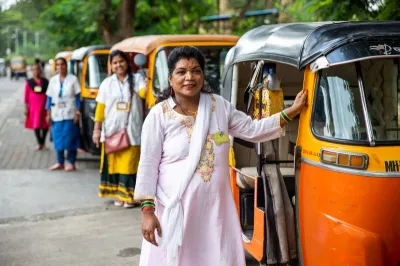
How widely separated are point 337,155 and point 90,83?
26.1ft

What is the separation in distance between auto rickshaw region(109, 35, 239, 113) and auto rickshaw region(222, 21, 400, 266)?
3718 millimetres

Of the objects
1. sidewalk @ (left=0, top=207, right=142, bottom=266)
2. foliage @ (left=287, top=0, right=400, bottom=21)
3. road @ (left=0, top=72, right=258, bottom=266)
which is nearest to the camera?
sidewalk @ (left=0, top=207, right=142, bottom=266)

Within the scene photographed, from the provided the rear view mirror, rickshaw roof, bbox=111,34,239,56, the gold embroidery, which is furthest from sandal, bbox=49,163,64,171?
the gold embroidery

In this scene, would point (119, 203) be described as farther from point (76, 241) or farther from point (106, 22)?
point (106, 22)

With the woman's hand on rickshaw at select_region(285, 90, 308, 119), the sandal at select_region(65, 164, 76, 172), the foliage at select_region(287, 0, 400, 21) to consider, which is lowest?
the sandal at select_region(65, 164, 76, 172)

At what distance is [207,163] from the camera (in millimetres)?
3570

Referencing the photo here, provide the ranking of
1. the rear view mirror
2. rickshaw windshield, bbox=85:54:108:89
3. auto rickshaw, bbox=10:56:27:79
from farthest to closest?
1. auto rickshaw, bbox=10:56:27:79
2. rickshaw windshield, bbox=85:54:108:89
3. the rear view mirror

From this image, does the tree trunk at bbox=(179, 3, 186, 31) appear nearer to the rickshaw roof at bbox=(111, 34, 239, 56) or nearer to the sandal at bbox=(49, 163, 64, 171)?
the sandal at bbox=(49, 163, 64, 171)

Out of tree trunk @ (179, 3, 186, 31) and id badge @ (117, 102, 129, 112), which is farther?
tree trunk @ (179, 3, 186, 31)

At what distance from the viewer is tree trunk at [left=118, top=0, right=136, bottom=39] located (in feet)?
52.4

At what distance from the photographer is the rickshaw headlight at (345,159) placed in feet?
11.9

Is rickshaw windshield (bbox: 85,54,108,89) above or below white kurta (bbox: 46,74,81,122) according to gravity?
above

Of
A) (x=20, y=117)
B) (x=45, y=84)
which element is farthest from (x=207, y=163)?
(x=20, y=117)

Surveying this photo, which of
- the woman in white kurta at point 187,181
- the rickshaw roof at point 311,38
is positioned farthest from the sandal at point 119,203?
the woman in white kurta at point 187,181
